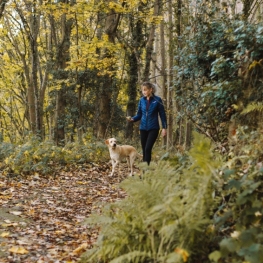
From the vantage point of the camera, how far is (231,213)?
3531 mm

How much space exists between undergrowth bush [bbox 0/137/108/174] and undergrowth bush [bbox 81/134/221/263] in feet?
20.0

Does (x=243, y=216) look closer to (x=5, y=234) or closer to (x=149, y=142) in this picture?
(x=5, y=234)

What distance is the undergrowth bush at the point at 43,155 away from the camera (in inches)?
387

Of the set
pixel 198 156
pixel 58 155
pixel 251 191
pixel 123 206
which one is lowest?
pixel 58 155

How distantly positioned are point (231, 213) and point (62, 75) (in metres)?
14.4

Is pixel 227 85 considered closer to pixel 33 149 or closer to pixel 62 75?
pixel 33 149

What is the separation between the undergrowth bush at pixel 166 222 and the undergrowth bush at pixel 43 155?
6.09 metres

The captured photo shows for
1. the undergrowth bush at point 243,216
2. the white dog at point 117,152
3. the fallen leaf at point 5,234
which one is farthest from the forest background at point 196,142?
the white dog at point 117,152

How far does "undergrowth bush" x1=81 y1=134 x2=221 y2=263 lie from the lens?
11.0 feet

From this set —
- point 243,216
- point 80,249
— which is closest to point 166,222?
point 243,216

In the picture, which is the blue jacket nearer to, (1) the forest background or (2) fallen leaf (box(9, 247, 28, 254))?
(1) the forest background

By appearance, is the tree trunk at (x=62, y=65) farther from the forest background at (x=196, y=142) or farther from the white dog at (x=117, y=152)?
the white dog at (x=117, y=152)

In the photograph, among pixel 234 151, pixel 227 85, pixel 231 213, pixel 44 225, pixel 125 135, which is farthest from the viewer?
pixel 125 135

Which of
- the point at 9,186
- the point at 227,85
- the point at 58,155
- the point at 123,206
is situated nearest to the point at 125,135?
the point at 58,155
